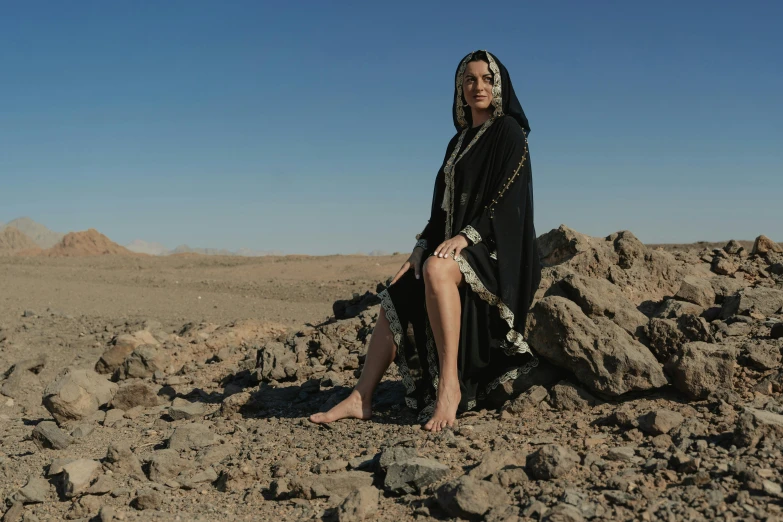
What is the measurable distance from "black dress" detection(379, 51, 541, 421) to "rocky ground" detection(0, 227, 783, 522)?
0.16 metres

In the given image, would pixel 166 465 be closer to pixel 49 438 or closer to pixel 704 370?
pixel 49 438

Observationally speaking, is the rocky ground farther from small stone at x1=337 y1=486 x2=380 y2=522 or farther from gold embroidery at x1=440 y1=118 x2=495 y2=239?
gold embroidery at x1=440 y1=118 x2=495 y2=239

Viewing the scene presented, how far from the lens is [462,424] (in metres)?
3.88

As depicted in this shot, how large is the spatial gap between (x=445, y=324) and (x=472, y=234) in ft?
1.76

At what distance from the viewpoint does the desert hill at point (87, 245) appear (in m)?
42.1

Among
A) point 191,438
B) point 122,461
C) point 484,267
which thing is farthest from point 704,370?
point 122,461

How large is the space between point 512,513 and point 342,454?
3.97ft

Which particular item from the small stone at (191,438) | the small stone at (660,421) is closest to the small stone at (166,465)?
the small stone at (191,438)

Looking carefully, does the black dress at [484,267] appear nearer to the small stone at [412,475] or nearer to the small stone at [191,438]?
the small stone at [412,475]

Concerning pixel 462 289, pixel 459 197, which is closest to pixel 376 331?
pixel 462 289

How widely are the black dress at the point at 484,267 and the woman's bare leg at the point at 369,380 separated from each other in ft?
0.21

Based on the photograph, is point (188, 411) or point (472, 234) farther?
point (188, 411)

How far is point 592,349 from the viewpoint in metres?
3.94

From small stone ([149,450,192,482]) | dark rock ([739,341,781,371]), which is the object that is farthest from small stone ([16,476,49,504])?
dark rock ([739,341,781,371])
